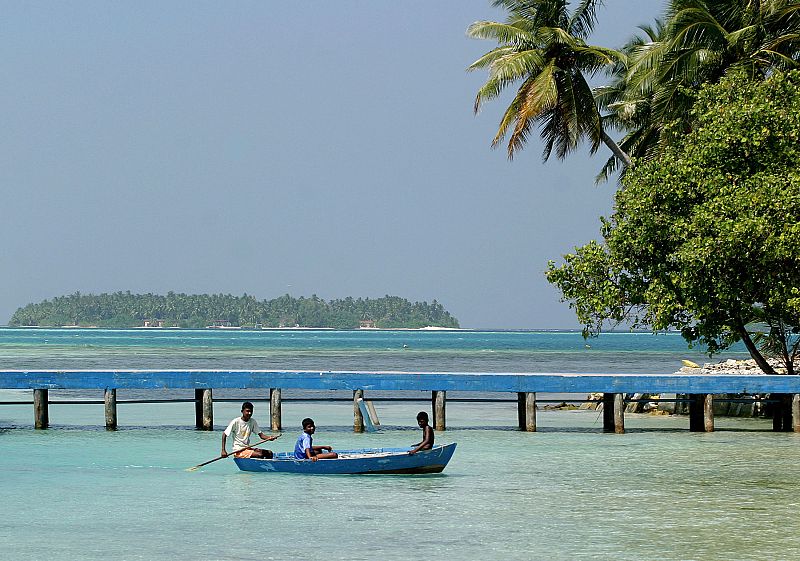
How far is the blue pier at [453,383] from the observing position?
26688 mm

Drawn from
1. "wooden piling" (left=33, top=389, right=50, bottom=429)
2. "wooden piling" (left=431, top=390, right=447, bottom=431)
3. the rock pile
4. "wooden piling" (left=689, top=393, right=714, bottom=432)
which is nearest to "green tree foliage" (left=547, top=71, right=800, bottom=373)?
"wooden piling" (left=689, top=393, right=714, bottom=432)

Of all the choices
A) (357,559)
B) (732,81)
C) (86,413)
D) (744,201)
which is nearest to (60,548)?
(357,559)

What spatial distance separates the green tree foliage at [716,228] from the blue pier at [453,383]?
2.22m

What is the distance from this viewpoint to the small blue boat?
770 inches

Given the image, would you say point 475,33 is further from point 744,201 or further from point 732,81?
point 744,201

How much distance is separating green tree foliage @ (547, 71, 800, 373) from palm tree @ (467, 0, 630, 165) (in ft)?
16.6

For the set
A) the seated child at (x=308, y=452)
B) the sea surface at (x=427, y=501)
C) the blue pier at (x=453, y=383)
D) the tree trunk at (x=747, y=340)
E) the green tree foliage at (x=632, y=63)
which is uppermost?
the green tree foliage at (x=632, y=63)

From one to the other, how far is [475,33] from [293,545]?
25.6 meters

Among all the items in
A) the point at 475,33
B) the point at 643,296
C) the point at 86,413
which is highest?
the point at 475,33

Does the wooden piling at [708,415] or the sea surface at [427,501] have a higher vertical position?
the wooden piling at [708,415]

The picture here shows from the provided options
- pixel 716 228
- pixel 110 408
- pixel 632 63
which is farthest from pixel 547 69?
pixel 110 408

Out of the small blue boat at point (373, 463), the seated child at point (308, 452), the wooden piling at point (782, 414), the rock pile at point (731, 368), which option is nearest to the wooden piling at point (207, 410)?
the small blue boat at point (373, 463)

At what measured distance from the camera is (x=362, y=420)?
28547 millimetres

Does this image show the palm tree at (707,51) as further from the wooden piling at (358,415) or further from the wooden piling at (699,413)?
the wooden piling at (358,415)
